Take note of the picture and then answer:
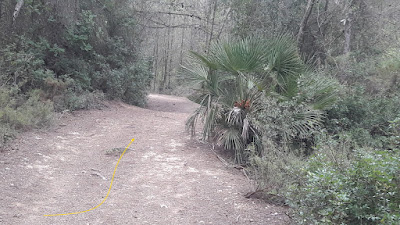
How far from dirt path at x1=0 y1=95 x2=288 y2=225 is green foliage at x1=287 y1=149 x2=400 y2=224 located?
1.06 meters

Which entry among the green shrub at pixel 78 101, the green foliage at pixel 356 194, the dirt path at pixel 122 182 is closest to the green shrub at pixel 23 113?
the dirt path at pixel 122 182

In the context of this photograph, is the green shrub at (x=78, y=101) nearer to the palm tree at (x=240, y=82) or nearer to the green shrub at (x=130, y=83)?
the green shrub at (x=130, y=83)

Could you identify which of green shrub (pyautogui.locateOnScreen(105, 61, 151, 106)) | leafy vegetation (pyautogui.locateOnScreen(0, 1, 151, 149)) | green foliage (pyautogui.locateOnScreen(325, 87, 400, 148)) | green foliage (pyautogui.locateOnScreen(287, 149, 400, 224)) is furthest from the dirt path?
green shrub (pyautogui.locateOnScreen(105, 61, 151, 106))

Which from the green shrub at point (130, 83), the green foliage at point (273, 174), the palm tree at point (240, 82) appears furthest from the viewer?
the green shrub at point (130, 83)

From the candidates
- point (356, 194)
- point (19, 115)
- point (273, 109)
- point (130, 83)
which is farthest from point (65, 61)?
point (356, 194)

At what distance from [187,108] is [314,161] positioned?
18323 mm

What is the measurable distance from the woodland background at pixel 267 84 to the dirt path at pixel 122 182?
0.55 meters

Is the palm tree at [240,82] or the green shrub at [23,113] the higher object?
the palm tree at [240,82]

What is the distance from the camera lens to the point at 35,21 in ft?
42.1

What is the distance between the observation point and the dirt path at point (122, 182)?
16.6 feet

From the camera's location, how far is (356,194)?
3.73m

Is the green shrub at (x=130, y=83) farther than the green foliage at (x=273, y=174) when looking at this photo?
Yes

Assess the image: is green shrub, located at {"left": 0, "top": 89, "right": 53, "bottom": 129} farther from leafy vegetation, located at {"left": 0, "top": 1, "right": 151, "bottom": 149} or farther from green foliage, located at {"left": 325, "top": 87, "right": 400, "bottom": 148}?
green foliage, located at {"left": 325, "top": 87, "right": 400, "bottom": 148}

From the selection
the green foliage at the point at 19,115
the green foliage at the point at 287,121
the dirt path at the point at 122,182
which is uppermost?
the green foliage at the point at 287,121
